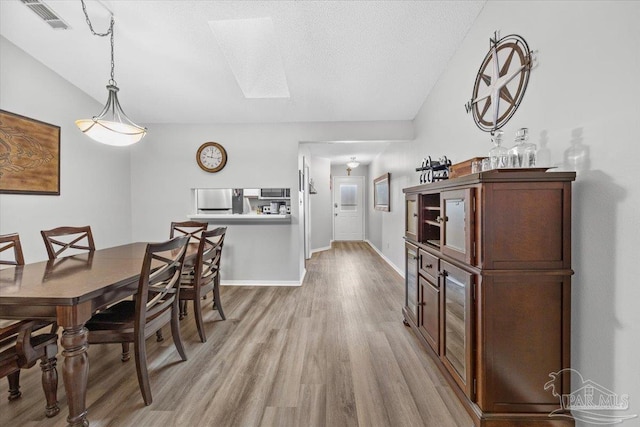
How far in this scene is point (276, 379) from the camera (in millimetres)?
1886

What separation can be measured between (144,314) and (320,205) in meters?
5.96

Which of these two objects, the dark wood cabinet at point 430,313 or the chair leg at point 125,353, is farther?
the chair leg at point 125,353

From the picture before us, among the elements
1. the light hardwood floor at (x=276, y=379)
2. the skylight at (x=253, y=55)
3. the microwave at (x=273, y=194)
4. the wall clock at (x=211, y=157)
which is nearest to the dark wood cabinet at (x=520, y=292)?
the light hardwood floor at (x=276, y=379)

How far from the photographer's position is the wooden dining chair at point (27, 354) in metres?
1.36

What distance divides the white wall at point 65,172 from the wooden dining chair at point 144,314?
1932mm

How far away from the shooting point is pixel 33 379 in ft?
6.24

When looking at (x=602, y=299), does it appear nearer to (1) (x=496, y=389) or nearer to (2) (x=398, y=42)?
(1) (x=496, y=389)

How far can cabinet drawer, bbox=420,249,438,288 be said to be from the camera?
6.41 feet

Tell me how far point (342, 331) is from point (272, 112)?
9.52ft

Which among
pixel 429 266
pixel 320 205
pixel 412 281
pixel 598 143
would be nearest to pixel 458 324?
pixel 429 266

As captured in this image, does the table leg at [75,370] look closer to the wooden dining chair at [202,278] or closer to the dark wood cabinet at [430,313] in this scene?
the wooden dining chair at [202,278]

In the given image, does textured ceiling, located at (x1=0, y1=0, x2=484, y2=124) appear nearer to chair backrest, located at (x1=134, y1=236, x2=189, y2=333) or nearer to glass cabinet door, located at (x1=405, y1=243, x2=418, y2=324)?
glass cabinet door, located at (x1=405, y1=243, x2=418, y2=324)

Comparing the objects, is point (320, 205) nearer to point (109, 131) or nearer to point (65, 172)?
point (65, 172)

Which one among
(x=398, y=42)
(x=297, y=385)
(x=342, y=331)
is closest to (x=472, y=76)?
(x=398, y=42)
